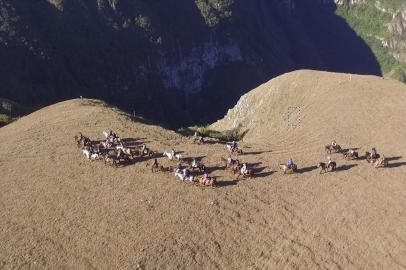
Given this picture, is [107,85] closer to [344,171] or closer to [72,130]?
[72,130]

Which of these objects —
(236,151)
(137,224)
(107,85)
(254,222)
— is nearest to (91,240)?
(137,224)

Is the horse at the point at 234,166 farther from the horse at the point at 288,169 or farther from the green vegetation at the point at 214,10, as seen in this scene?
the green vegetation at the point at 214,10

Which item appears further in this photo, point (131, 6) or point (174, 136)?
point (131, 6)

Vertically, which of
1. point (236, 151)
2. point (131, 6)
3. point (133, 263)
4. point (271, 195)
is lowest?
point (133, 263)

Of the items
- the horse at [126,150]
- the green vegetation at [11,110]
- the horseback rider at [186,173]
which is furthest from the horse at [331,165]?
the green vegetation at [11,110]

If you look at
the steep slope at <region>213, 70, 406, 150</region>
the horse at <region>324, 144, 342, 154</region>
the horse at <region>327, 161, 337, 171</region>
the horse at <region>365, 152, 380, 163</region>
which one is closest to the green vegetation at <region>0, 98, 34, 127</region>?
the steep slope at <region>213, 70, 406, 150</region>

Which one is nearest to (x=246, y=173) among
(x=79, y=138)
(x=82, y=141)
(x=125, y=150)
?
(x=125, y=150)

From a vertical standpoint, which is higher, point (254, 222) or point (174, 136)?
point (174, 136)
